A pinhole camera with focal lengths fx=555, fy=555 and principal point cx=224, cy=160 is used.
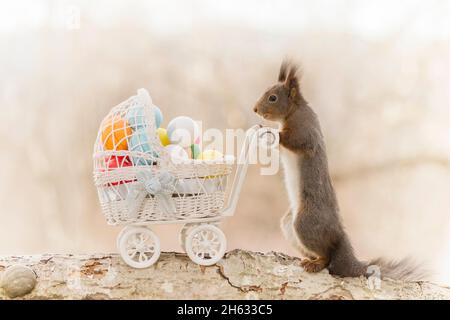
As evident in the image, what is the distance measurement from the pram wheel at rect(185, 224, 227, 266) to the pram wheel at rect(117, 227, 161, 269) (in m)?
0.14

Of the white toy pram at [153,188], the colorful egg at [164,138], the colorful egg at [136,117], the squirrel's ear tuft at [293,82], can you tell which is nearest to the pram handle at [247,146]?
the white toy pram at [153,188]

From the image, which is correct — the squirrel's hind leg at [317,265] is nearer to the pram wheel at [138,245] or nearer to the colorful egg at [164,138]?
the pram wheel at [138,245]

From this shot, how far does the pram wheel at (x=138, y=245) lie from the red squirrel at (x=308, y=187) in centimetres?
60

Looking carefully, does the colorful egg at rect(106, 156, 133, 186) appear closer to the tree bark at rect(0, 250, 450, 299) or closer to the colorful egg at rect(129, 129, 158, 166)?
the colorful egg at rect(129, 129, 158, 166)

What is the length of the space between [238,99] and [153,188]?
1.01 metres

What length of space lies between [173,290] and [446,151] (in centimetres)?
166

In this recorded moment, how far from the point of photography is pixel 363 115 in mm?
3051

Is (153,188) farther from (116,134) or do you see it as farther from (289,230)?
(289,230)

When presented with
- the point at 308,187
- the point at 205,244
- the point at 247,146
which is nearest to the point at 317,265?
the point at 308,187

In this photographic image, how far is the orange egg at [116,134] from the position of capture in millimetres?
2281

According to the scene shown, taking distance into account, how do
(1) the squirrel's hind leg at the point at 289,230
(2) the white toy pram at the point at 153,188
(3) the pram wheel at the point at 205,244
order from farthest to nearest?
(1) the squirrel's hind leg at the point at 289,230 → (3) the pram wheel at the point at 205,244 → (2) the white toy pram at the point at 153,188
